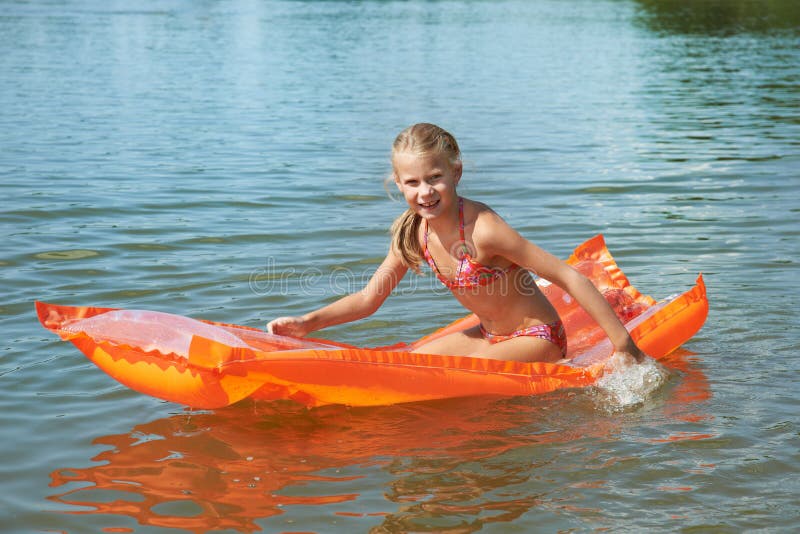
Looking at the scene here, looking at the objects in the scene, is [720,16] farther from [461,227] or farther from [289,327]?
[289,327]

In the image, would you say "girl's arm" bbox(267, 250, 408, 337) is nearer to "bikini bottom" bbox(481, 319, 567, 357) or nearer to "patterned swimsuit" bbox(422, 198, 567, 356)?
"patterned swimsuit" bbox(422, 198, 567, 356)

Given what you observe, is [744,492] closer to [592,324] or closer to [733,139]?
[592,324]

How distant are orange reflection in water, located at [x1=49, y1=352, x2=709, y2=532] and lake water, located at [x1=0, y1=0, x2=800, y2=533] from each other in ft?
0.04

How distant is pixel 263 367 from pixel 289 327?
1.42 feet

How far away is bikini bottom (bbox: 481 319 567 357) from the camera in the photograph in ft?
14.3

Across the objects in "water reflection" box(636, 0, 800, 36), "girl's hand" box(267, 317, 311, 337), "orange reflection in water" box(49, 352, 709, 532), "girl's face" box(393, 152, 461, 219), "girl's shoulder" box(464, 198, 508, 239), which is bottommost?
"orange reflection in water" box(49, 352, 709, 532)

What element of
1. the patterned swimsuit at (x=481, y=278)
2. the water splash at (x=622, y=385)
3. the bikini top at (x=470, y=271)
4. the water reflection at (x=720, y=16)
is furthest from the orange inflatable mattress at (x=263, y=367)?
the water reflection at (x=720, y=16)

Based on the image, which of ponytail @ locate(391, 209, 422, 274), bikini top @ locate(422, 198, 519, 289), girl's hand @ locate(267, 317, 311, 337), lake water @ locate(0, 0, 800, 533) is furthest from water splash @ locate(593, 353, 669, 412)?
girl's hand @ locate(267, 317, 311, 337)

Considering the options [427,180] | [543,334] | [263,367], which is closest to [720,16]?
[543,334]

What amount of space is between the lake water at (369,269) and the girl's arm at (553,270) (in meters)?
0.32

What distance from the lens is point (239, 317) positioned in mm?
5480

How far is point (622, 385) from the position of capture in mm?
4230

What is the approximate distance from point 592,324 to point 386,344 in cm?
110

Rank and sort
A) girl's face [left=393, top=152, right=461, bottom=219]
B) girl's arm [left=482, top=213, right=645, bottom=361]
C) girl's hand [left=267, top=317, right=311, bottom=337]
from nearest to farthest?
girl's face [left=393, top=152, right=461, bottom=219] → girl's arm [left=482, top=213, right=645, bottom=361] → girl's hand [left=267, top=317, right=311, bottom=337]
